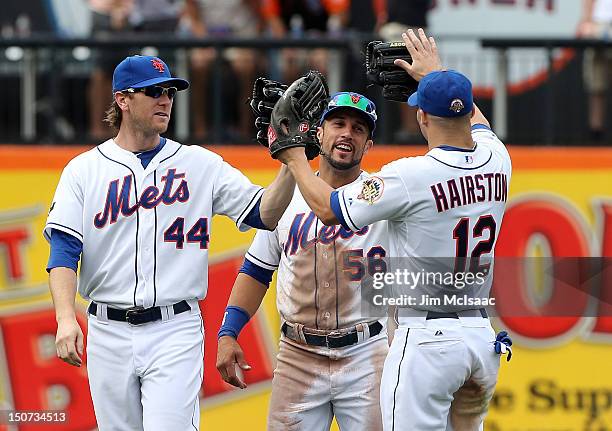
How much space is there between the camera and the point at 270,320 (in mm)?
8906

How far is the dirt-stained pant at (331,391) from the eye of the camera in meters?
6.09

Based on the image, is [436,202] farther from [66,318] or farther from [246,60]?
[246,60]

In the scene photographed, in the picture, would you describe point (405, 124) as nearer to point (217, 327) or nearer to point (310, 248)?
point (217, 327)

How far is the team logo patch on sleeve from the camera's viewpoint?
5.28 meters

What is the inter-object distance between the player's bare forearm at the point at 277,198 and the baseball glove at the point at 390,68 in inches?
25.1

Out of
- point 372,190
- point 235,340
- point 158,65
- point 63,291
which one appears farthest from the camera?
point 235,340

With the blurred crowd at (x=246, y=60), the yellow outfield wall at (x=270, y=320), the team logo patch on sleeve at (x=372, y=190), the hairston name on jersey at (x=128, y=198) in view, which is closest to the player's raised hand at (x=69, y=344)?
the hairston name on jersey at (x=128, y=198)

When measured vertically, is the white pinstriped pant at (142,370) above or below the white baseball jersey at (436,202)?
below

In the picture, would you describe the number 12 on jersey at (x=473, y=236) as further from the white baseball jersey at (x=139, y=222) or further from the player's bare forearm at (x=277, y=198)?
the white baseball jersey at (x=139, y=222)

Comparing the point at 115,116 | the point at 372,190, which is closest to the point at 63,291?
the point at 115,116

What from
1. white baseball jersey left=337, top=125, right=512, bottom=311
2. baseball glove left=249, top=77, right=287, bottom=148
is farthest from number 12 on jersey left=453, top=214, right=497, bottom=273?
baseball glove left=249, top=77, right=287, bottom=148

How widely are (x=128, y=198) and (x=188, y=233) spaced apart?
325 millimetres

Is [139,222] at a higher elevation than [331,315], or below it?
higher

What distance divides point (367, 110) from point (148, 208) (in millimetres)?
1157
